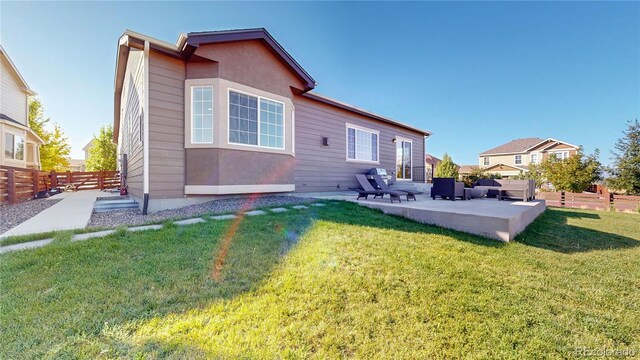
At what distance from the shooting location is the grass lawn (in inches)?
72.6

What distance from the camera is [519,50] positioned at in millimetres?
13719

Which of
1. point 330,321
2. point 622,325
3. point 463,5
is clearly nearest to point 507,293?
point 622,325

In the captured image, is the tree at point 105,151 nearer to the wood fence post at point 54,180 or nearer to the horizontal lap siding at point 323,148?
the wood fence post at point 54,180

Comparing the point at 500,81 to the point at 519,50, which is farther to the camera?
the point at 500,81

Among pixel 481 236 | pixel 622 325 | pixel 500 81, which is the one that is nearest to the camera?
pixel 622 325

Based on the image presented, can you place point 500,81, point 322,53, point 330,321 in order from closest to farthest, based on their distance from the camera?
1. point 330,321
2. point 322,53
3. point 500,81

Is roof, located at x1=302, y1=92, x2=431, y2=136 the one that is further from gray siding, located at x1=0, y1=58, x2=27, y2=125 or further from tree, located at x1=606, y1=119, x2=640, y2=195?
gray siding, located at x1=0, y1=58, x2=27, y2=125

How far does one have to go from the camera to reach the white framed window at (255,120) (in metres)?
6.96

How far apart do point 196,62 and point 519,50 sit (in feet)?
53.5

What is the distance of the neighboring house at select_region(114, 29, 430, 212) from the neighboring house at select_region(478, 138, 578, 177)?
114ft

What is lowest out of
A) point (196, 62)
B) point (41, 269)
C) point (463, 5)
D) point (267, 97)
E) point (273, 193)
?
point (41, 269)

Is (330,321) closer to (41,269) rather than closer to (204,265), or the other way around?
(204,265)

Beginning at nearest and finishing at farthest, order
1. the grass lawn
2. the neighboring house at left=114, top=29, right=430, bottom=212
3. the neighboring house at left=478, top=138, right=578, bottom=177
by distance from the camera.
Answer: the grass lawn → the neighboring house at left=114, top=29, right=430, bottom=212 → the neighboring house at left=478, top=138, right=578, bottom=177

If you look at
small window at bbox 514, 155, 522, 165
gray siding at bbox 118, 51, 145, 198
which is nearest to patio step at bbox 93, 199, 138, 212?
gray siding at bbox 118, 51, 145, 198
